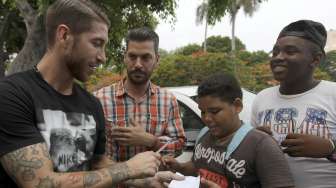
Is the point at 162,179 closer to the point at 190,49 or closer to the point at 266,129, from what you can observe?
the point at 266,129

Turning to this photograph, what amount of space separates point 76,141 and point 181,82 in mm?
22793

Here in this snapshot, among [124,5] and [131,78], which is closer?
[131,78]

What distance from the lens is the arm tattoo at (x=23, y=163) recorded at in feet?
6.05

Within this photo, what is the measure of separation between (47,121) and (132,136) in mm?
785

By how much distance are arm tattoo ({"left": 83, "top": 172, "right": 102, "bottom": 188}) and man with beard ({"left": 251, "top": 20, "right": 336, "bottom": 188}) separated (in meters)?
0.92

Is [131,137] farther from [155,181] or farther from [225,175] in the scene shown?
[225,175]

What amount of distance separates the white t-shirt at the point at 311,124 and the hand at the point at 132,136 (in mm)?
705

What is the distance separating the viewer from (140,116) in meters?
A: 2.98

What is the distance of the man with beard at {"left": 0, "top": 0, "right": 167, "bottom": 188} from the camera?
6.11 feet

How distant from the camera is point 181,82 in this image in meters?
24.9

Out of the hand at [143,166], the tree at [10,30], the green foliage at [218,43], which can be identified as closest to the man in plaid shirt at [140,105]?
the hand at [143,166]

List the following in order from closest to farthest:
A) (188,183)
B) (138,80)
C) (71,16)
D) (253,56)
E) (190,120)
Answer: (71,16), (188,183), (138,80), (190,120), (253,56)

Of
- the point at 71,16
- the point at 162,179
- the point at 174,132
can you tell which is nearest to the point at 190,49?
the point at 174,132

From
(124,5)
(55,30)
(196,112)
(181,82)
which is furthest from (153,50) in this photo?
(181,82)
